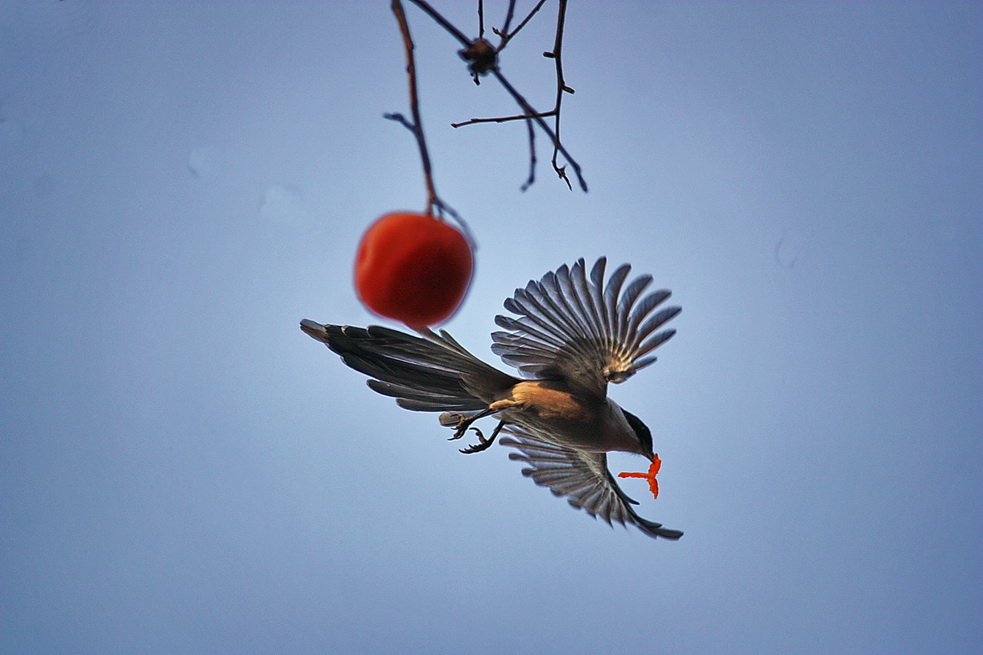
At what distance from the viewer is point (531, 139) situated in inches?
38.8

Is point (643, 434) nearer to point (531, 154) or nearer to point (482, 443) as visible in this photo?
point (482, 443)

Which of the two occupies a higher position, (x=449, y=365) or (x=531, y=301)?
(x=531, y=301)

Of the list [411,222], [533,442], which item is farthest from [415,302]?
[533,442]

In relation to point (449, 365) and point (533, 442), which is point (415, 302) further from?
point (533, 442)

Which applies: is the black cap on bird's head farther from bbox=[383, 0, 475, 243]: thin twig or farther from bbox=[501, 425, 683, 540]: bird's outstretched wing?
bbox=[383, 0, 475, 243]: thin twig

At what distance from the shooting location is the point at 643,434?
185cm

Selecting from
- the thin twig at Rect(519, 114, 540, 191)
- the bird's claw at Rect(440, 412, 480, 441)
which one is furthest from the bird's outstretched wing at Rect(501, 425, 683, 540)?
the thin twig at Rect(519, 114, 540, 191)

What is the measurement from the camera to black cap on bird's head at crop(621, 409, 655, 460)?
1.85 meters

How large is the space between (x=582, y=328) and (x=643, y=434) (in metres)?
0.29

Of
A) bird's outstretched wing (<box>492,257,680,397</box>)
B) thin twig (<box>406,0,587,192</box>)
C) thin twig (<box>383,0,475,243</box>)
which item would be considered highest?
bird's outstretched wing (<box>492,257,680,397</box>)

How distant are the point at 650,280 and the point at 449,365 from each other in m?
0.50

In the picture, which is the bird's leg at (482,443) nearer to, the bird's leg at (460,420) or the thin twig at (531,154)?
the bird's leg at (460,420)

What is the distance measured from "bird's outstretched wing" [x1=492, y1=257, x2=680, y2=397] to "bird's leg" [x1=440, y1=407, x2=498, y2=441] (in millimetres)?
143

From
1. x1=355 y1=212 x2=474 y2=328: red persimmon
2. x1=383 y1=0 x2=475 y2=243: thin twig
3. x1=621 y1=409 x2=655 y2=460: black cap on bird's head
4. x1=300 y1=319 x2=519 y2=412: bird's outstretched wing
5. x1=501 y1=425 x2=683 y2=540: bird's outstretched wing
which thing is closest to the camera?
x1=383 y1=0 x2=475 y2=243: thin twig
